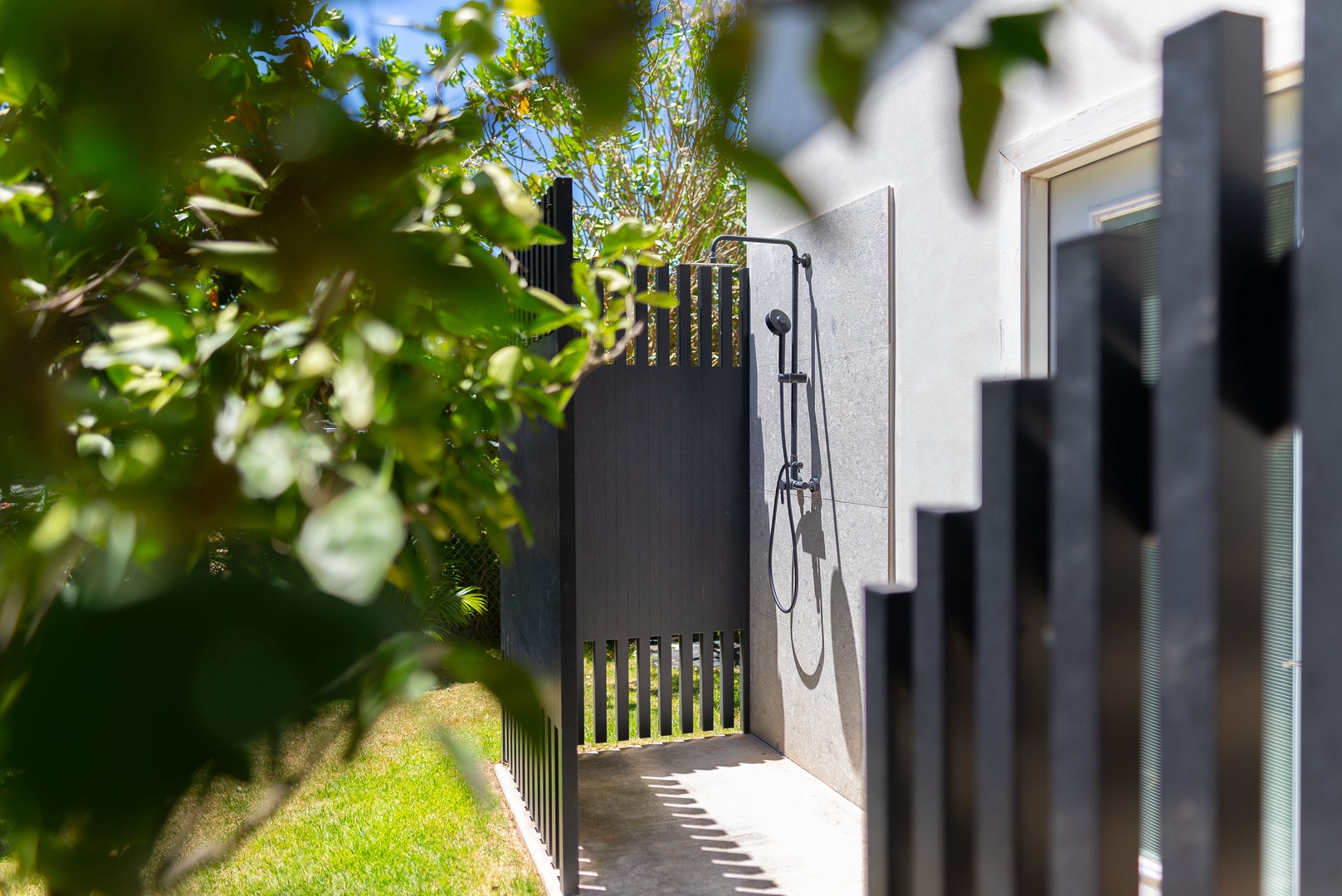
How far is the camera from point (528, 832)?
3.16m

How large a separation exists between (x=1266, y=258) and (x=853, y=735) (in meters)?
2.93

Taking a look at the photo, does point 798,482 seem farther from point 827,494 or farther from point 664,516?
point 664,516

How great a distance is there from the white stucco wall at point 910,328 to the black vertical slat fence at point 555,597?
86cm

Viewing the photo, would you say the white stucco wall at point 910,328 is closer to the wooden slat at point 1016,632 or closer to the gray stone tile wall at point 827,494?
the gray stone tile wall at point 827,494

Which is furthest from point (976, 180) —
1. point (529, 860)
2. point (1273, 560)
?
point (529, 860)

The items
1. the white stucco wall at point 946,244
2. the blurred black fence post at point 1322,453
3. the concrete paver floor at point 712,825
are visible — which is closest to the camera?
the blurred black fence post at point 1322,453

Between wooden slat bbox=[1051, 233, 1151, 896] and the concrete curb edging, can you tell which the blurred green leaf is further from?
the concrete curb edging

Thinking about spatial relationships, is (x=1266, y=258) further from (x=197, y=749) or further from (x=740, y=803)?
(x=740, y=803)

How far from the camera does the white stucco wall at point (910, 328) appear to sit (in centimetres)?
209

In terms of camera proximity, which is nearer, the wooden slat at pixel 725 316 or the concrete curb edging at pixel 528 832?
the concrete curb edging at pixel 528 832

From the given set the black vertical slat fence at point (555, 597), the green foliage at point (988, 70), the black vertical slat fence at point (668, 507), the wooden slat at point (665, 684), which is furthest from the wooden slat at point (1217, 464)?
Result: the wooden slat at point (665, 684)

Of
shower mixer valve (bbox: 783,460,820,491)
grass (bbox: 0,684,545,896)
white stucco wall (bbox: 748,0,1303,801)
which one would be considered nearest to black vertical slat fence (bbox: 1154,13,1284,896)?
white stucco wall (bbox: 748,0,1303,801)

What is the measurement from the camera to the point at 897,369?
9.77 ft

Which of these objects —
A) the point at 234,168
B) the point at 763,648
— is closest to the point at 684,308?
the point at 763,648
